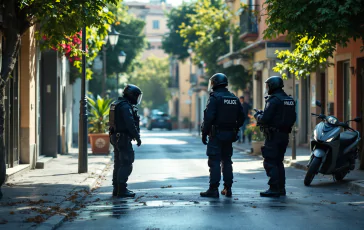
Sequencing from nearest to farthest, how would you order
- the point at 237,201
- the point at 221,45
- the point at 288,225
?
the point at 288,225 → the point at 237,201 → the point at 221,45

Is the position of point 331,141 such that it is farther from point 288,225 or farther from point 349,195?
point 288,225

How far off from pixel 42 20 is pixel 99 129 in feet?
37.2

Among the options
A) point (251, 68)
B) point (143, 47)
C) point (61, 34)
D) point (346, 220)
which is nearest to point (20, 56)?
point (61, 34)

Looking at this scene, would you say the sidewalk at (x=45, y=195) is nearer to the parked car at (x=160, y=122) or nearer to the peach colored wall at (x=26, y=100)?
the peach colored wall at (x=26, y=100)

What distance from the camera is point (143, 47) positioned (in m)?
48.1

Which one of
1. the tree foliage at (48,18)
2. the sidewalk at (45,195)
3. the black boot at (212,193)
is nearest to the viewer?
the sidewalk at (45,195)

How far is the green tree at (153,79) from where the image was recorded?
93356 millimetres

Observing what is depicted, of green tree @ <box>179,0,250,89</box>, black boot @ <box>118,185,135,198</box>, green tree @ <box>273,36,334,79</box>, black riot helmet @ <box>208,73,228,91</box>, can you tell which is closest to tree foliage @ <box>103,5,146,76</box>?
green tree @ <box>179,0,250,89</box>

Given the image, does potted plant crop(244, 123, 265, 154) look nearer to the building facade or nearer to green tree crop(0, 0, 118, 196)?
the building facade

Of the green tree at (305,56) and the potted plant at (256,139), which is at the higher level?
the green tree at (305,56)

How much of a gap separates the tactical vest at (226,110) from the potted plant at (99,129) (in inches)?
494

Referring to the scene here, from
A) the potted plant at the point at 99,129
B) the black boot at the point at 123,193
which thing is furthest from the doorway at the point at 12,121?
the potted plant at the point at 99,129

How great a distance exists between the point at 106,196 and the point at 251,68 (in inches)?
971

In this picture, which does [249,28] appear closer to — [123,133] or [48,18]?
[48,18]
